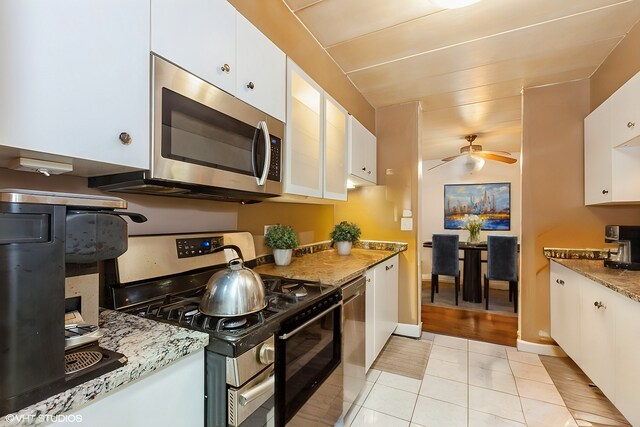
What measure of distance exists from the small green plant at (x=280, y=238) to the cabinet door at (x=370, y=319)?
577mm

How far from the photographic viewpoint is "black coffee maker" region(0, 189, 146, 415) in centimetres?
51

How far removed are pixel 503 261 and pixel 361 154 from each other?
269 cm

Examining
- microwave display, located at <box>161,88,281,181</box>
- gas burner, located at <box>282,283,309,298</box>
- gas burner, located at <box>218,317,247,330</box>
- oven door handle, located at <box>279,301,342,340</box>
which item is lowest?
oven door handle, located at <box>279,301,342,340</box>

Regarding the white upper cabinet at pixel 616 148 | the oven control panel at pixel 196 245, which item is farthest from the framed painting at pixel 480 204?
the oven control panel at pixel 196 245

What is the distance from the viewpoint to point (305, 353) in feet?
3.94

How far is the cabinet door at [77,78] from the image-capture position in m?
0.61

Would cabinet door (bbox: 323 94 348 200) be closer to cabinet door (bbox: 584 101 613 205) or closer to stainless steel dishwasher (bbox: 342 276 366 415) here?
stainless steel dishwasher (bbox: 342 276 366 415)

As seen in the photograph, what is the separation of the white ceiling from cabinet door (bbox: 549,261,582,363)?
64.0 inches

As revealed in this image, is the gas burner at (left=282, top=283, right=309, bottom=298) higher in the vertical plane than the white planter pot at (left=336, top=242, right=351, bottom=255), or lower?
lower

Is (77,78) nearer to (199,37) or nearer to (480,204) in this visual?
(199,37)

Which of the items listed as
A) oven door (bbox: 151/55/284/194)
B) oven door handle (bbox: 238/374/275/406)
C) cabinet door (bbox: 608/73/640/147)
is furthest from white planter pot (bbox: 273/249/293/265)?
cabinet door (bbox: 608/73/640/147)

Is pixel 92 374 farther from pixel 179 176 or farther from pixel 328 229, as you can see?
pixel 328 229

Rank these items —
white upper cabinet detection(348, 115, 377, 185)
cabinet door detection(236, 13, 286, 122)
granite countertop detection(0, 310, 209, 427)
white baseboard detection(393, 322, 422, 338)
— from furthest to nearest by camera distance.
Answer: white baseboard detection(393, 322, 422, 338)
white upper cabinet detection(348, 115, 377, 185)
cabinet door detection(236, 13, 286, 122)
granite countertop detection(0, 310, 209, 427)

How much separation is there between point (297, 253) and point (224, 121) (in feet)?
4.41
